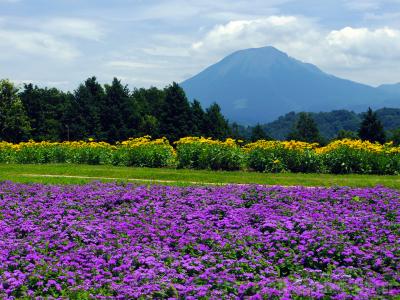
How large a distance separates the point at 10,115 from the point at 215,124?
23647 millimetres

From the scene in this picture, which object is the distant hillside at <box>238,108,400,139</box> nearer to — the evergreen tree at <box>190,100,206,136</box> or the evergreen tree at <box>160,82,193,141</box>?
the evergreen tree at <box>190,100,206,136</box>

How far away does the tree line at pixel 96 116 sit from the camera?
54.9 metres

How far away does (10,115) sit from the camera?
53938 mm

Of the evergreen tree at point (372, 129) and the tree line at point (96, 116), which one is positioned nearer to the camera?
the tree line at point (96, 116)

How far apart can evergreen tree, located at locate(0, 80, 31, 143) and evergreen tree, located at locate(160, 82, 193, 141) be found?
49.5 feet

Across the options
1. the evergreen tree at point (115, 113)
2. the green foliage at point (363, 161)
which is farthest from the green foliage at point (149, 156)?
the evergreen tree at point (115, 113)

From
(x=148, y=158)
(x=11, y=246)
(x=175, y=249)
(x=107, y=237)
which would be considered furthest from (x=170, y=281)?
(x=148, y=158)

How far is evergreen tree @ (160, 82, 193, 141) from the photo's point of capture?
55531 mm

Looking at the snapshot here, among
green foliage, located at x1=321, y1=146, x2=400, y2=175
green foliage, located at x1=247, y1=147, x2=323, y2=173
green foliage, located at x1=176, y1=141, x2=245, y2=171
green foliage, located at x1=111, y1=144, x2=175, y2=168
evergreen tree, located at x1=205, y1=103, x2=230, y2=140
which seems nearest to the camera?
green foliage, located at x1=321, y1=146, x2=400, y2=175

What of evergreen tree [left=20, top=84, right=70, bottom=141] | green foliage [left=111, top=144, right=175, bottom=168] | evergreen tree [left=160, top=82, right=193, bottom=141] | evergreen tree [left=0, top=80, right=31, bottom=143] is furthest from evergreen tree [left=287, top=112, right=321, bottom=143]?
green foliage [left=111, top=144, right=175, bottom=168]

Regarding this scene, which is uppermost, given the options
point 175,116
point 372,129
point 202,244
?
point 175,116

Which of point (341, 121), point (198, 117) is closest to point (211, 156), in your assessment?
point (198, 117)

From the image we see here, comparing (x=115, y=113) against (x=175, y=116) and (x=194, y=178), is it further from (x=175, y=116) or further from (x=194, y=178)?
(x=194, y=178)

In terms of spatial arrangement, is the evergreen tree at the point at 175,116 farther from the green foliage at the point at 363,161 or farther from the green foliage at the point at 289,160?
the green foliage at the point at 363,161
